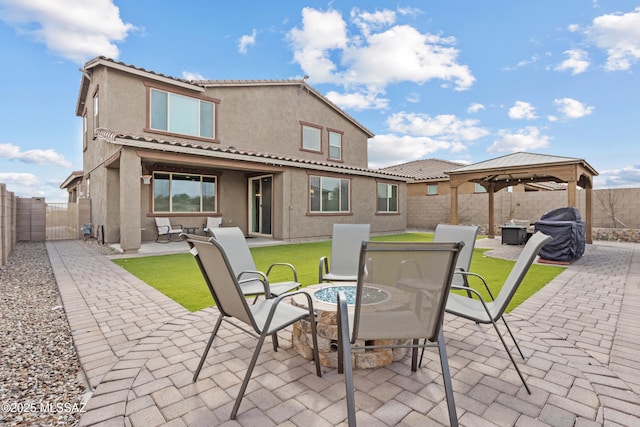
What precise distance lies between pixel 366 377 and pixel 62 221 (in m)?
16.0

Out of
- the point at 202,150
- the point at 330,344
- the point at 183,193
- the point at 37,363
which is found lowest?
the point at 37,363

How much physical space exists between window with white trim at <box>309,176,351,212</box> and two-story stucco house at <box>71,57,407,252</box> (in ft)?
0.14

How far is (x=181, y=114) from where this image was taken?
472 inches

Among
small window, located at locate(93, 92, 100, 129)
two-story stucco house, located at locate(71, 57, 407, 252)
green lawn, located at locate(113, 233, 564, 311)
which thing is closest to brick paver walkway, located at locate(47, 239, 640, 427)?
green lawn, located at locate(113, 233, 564, 311)

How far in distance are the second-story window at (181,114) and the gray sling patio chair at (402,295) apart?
11834mm

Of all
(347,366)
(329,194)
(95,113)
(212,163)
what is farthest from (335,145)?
(347,366)

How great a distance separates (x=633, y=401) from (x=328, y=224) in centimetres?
1133

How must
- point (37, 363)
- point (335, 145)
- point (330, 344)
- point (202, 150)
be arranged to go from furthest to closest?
point (335, 145)
point (202, 150)
point (37, 363)
point (330, 344)

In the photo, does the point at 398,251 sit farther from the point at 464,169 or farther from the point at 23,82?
the point at 23,82

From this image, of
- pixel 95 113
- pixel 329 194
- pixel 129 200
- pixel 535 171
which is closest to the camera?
pixel 129 200

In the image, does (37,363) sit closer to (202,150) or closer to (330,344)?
(330,344)

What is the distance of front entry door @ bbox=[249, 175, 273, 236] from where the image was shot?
12547mm

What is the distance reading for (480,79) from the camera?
13.8 m

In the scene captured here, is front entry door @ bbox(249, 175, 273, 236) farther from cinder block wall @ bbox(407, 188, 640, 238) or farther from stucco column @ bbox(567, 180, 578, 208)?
cinder block wall @ bbox(407, 188, 640, 238)
